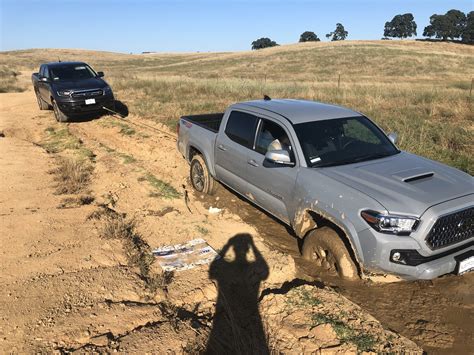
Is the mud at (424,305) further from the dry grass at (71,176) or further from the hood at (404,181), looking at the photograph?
the dry grass at (71,176)

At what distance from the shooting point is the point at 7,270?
4.29m

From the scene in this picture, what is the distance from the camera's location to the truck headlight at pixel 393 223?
356 cm

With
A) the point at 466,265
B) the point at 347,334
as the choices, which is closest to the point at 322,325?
the point at 347,334

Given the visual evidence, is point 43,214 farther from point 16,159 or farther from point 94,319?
point 16,159

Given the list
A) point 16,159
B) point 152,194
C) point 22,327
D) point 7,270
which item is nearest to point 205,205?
point 152,194

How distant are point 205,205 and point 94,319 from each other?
325 cm

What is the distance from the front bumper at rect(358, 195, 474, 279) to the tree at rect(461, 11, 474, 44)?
100935 mm

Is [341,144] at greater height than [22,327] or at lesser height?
greater

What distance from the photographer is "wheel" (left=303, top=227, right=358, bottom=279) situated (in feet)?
13.2

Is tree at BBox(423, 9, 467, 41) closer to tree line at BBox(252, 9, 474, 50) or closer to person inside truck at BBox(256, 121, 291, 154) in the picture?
tree line at BBox(252, 9, 474, 50)

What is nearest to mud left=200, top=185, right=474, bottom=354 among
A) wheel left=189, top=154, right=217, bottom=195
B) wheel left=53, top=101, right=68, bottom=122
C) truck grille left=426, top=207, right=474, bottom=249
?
truck grille left=426, top=207, right=474, bottom=249

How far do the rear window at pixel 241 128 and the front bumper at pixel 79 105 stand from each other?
27.6ft

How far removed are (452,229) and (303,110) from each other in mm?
2333

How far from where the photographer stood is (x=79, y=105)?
12680mm
